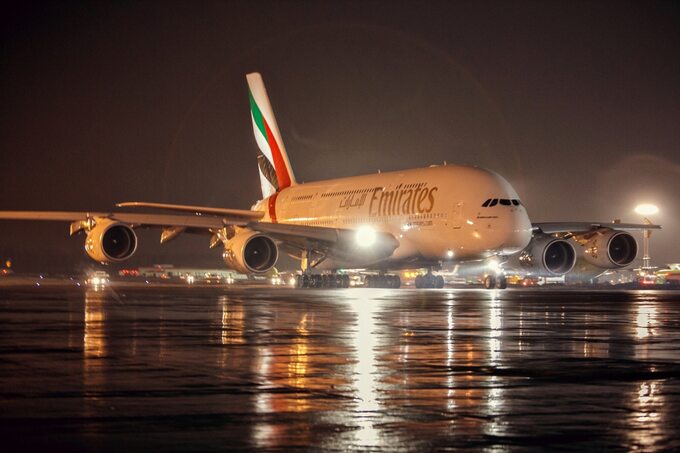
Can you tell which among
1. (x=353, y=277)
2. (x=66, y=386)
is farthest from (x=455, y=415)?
(x=353, y=277)

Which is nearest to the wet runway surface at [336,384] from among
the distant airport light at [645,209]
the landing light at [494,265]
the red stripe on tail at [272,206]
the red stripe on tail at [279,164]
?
the landing light at [494,265]

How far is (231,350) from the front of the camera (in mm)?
14977

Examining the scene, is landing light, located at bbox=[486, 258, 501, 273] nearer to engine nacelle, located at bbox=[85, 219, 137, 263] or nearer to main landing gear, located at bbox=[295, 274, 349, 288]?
main landing gear, located at bbox=[295, 274, 349, 288]

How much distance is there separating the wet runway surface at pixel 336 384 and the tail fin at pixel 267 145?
1523 inches

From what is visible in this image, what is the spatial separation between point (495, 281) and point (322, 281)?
736 centimetres

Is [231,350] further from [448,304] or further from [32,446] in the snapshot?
[448,304]

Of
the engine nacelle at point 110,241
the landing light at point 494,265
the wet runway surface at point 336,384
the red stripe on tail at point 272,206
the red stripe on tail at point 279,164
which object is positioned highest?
the red stripe on tail at point 279,164

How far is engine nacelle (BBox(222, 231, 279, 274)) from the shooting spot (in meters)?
43.5

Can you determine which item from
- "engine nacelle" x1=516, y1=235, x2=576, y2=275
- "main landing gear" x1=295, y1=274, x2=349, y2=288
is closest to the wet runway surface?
"engine nacelle" x1=516, y1=235, x2=576, y2=275

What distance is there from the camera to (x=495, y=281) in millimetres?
46594

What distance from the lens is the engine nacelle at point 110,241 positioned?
44.1m

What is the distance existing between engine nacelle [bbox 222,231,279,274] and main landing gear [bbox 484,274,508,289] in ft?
30.0

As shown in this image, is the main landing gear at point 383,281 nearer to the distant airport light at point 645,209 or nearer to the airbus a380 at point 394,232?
the airbus a380 at point 394,232

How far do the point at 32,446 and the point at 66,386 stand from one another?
3.24 metres
